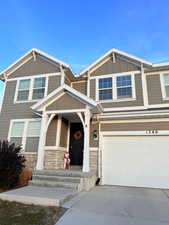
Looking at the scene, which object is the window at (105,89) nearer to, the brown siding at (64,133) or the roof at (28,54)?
the roof at (28,54)

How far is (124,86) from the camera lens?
847 cm

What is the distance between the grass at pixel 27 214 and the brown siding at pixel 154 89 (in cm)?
673

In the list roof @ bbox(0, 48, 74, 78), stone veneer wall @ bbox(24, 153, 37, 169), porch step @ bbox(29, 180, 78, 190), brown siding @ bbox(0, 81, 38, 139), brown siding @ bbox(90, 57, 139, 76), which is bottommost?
A: porch step @ bbox(29, 180, 78, 190)

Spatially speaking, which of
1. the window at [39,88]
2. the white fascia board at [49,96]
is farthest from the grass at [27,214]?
the window at [39,88]

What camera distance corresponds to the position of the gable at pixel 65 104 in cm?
704

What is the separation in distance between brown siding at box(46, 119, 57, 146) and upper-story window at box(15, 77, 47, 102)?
198cm

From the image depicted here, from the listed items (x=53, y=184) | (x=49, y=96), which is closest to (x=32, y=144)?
(x=49, y=96)

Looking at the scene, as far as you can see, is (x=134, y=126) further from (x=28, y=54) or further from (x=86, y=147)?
(x=28, y=54)

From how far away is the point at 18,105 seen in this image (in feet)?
29.8

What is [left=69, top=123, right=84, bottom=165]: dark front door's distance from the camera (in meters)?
8.34

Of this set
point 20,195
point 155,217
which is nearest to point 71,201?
point 20,195

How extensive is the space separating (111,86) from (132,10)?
14.9ft

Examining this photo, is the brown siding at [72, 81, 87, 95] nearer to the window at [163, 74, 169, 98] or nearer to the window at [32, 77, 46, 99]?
the window at [32, 77, 46, 99]

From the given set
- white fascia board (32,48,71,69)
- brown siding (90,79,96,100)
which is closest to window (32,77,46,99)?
white fascia board (32,48,71,69)
